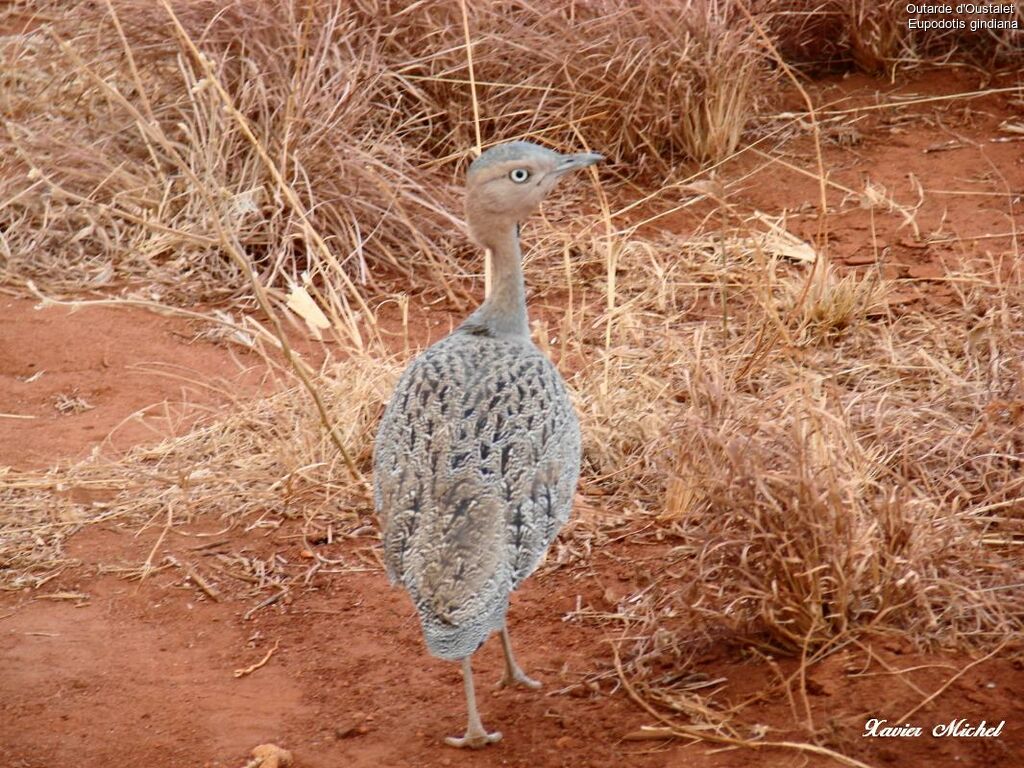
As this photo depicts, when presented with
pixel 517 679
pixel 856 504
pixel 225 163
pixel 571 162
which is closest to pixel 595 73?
pixel 225 163

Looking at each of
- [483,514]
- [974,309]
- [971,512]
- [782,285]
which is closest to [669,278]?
[782,285]

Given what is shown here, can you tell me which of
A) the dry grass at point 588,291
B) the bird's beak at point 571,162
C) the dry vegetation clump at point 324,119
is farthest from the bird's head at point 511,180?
the dry vegetation clump at point 324,119

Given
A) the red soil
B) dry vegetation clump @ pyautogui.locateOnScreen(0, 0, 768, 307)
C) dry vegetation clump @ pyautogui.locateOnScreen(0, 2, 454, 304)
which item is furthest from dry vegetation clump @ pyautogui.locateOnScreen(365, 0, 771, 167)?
the red soil

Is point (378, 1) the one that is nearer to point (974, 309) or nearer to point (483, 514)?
point (974, 309)

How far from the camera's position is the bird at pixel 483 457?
165 inches

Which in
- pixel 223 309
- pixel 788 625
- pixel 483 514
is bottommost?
pixel 223 309

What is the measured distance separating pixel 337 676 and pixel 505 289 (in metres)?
1.43

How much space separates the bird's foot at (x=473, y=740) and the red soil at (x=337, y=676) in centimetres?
3

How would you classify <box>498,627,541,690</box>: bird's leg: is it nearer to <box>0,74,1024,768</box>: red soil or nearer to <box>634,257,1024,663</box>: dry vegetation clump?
<box>0,74,1024,768</box>: red soil

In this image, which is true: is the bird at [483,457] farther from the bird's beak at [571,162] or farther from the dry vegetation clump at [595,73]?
the dry vegetation clump at [595,73]

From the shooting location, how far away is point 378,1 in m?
8.38

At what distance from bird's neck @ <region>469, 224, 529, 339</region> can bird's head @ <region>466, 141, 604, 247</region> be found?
2.2 inches

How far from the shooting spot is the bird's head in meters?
4.96

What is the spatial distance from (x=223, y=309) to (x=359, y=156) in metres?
1.11
